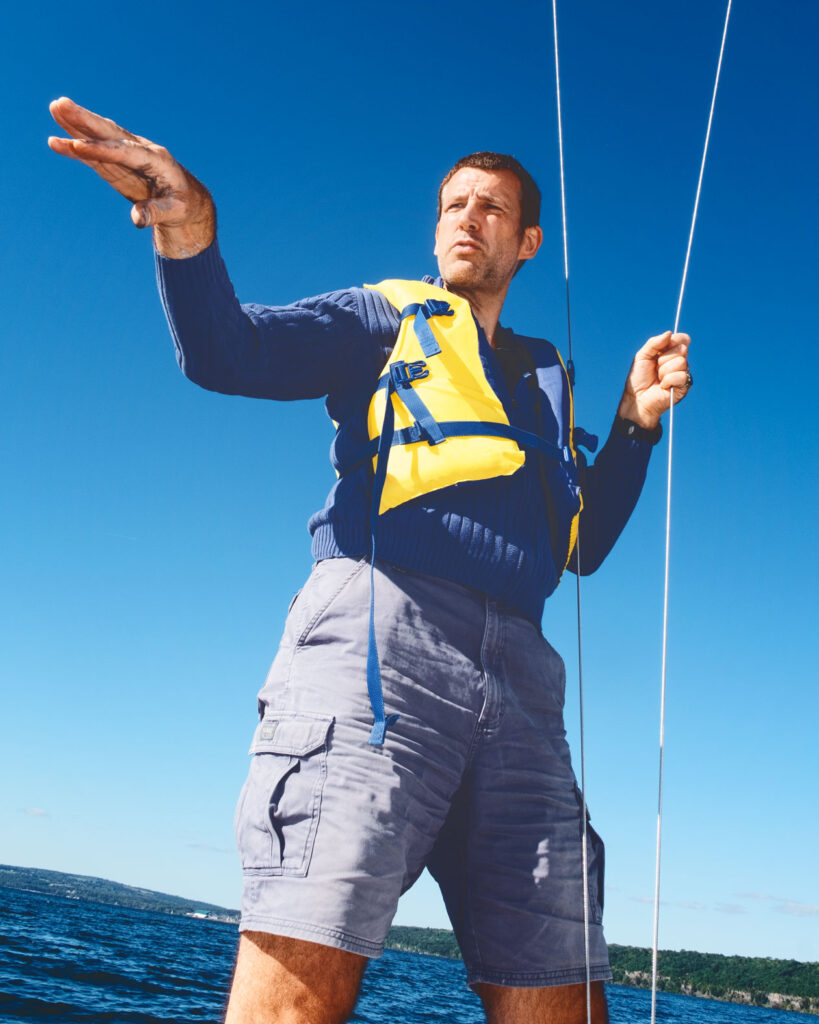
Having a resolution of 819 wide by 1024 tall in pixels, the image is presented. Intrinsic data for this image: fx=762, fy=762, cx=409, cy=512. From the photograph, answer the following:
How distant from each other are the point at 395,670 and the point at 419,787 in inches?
9.8

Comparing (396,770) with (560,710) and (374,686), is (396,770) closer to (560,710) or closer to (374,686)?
(374,686)

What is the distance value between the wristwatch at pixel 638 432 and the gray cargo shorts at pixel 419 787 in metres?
0.86

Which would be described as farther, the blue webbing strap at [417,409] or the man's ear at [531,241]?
the man's ear at [531,241]

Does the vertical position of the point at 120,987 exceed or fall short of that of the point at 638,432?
it falls short

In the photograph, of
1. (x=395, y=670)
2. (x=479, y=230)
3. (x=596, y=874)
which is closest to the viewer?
(x=395, y=670)

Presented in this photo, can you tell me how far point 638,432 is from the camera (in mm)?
2469

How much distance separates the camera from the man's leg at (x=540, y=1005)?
1.70m

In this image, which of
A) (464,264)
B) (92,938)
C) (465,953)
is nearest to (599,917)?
(465,953)

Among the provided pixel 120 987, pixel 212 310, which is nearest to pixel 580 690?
pixel 212 310

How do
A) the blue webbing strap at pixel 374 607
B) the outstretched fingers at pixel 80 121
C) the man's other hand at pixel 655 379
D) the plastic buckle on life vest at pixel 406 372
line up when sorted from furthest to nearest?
1. the man's other hand at pixel 655 379
2. the plastic buckle on life vest at pixel 406 372
3. the blue webbing strap at pixel 374 607
4. the outstretched fingers at pixel 80 121

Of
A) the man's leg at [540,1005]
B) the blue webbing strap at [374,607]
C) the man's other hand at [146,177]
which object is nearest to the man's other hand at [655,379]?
the blue webbing strap at [374,607]

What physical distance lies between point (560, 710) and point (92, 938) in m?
64.3

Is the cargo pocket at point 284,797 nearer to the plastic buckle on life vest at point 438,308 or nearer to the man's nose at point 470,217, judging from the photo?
the plastic buckle on life vest at point 438,308

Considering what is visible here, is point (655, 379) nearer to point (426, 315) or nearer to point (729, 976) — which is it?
point (426, 315)
